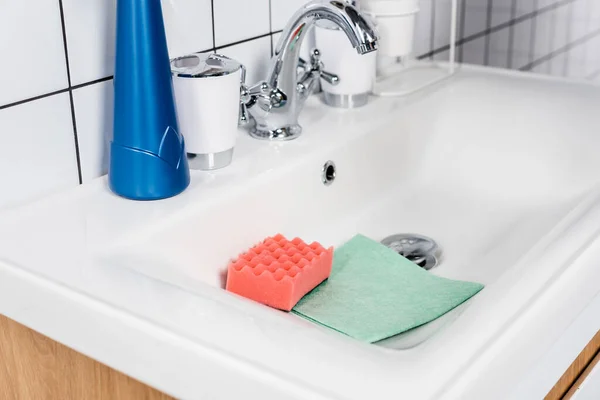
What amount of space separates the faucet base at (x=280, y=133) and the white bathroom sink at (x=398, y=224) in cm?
2

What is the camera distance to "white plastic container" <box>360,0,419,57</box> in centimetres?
112

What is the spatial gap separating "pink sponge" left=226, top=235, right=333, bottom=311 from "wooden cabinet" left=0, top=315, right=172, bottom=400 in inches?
6.2

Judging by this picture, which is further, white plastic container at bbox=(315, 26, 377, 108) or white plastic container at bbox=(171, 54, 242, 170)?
white plastic container at bbox=(315, 26, 377, 108)

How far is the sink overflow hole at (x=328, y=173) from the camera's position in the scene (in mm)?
933

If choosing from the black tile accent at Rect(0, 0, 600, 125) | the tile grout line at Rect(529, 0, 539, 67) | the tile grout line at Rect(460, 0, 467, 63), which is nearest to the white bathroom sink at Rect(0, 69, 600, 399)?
the black tile accent at Rect(0, 0, 600, 125)

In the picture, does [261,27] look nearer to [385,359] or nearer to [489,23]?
[385,359]

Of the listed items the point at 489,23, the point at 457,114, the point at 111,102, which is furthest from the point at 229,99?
the point at 489,23

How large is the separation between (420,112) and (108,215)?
534 millimetres

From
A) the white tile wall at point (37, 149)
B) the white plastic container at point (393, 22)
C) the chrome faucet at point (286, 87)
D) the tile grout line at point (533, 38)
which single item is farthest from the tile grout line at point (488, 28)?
the white tile wall at point (37, 149)

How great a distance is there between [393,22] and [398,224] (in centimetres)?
33

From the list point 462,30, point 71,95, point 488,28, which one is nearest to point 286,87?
point 71,95

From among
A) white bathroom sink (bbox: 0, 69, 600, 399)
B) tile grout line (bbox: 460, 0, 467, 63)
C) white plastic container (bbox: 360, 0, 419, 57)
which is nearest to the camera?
white bathroom sink (bbox: 0, 69, 600, 399)

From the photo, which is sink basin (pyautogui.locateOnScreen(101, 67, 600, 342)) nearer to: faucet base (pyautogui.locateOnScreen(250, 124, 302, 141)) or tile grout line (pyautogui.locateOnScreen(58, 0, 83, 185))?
faucet base (pyautogui.locateOnScreen(250, 124, 302, 141))

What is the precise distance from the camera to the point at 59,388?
687 millimetres
